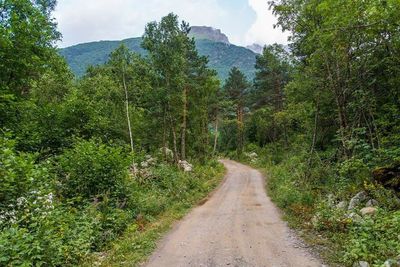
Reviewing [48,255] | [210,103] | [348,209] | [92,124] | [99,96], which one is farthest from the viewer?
[210,103]

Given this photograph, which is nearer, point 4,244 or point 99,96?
point 4,244

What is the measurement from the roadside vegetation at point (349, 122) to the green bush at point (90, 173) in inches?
283

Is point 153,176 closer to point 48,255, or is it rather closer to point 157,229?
point 157,229

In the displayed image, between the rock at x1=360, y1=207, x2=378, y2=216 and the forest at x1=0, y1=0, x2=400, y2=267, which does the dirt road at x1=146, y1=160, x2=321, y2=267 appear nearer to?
the forest at x1=0, y1=0, x2=400, y2=267

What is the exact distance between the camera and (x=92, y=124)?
17234mm

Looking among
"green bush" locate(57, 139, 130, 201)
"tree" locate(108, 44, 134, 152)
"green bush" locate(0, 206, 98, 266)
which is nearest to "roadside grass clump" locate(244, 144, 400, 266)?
"green bush" locate(0, 206, 98, 266)

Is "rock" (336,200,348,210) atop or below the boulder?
below

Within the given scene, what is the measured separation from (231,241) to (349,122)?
9.89 meters

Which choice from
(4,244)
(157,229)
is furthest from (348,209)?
(4,244)

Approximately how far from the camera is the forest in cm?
782

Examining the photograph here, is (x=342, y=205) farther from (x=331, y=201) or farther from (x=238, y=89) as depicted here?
(x=238, y=89)

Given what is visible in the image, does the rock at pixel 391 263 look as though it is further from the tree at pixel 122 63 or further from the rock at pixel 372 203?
the tree at pixel 122 63

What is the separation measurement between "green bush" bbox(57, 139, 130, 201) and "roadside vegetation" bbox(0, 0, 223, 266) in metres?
0.04

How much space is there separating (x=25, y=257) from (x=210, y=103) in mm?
33847
